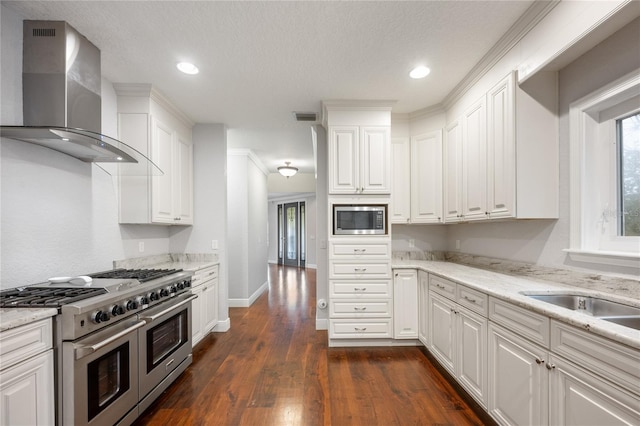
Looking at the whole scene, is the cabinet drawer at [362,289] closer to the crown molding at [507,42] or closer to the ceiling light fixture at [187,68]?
the crown molding at [507,42]

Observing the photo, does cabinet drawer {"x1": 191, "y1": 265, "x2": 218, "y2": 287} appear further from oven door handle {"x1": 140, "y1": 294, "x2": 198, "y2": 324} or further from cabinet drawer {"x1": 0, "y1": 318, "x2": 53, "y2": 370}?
cabinet drawer {"x1": 0, "y1": 318, "x2": 53, "y2": 370}

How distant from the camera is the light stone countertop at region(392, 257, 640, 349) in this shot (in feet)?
3.47

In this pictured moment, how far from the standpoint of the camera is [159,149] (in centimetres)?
286

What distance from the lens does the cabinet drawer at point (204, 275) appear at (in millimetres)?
2894

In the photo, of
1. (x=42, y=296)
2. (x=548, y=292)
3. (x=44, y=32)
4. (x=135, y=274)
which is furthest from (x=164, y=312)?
(x=548, y=292)

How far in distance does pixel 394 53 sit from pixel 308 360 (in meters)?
2.95

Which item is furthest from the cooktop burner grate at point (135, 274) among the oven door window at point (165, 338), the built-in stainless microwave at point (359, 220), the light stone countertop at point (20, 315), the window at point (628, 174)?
the window at point (628, 174)

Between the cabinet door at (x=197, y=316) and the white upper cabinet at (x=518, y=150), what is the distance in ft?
9.70

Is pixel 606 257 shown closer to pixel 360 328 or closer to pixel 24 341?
pixel 360 328

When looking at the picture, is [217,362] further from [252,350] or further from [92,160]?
[92,160]

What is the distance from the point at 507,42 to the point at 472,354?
2334mm

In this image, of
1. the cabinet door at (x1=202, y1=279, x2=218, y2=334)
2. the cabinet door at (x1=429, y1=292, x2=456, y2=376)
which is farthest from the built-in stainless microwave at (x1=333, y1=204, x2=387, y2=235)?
the cabinet door at (x1=202, y1=279, x2=218, y2=334)

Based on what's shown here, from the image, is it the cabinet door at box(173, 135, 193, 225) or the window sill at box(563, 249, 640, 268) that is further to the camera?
the cabinet door at box(173, 135, 193, 225)

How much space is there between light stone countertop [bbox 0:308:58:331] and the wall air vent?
1.78 meters
